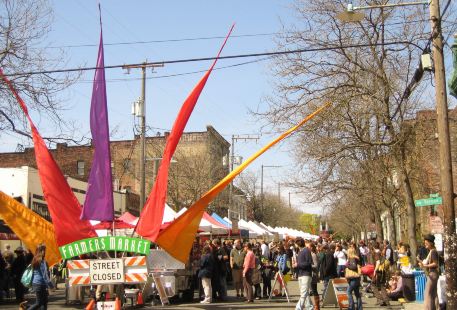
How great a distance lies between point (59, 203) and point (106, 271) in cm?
183

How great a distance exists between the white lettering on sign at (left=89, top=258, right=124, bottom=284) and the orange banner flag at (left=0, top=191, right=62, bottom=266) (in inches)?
52.4

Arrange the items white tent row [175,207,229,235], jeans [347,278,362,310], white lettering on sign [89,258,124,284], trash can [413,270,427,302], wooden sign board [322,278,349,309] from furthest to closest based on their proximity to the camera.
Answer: white tent row [175,207,229,235] < trash can [413,270,427,302] < wooden sign board [322,278,349,309] < jeans [347,278,362,310] < white lettering on sign [89,258,124,284]

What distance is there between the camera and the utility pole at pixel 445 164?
1214 cm

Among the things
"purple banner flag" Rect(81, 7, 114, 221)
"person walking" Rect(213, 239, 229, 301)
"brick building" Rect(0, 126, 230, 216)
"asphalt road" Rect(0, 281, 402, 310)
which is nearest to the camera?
"purple banner flag" Rect(81, 7, 114, 221)

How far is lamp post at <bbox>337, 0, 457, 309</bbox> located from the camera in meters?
12.1

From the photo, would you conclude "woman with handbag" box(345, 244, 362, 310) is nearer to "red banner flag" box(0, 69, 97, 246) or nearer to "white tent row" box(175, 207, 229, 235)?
"red banner flag" box(0, 69, 97, 246)

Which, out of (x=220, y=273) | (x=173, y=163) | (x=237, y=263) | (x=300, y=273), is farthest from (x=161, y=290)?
(x=173, y=163)

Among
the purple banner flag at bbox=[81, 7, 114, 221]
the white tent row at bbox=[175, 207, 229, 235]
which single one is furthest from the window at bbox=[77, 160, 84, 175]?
the purple banner flag at bbox=[81, 7, 114, 221]

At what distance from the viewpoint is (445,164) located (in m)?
12.7

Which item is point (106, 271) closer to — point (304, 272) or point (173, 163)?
point (304, 272)

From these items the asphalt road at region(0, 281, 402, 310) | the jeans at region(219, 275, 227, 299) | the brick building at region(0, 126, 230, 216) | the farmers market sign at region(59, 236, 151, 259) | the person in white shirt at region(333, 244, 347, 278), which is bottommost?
the asphalt road at region(0, 281, 402, 310)

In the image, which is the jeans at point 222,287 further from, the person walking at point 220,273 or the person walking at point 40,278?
the person walking at point 40,278

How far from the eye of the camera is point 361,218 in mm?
56438

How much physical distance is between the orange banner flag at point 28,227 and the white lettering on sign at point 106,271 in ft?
4.37
